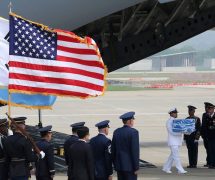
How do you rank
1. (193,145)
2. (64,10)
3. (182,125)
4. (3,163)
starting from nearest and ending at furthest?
(3,163) < (182,125) < (64,10) < (193,145)

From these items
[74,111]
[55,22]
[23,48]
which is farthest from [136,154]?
Result: [74,111]

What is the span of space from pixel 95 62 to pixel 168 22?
7.06 metres

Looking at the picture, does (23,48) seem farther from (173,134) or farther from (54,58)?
(173,134)

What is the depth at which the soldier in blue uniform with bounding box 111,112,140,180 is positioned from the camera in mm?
10538

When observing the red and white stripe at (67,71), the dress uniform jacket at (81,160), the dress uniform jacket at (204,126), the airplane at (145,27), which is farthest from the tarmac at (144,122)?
the dress uniform jacket at (81,160)

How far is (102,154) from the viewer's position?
412 inches

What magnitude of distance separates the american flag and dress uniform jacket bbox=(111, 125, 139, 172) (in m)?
0.79

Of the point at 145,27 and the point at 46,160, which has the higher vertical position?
the point at 145,27

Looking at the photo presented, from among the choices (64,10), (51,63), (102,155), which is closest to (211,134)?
(64,10)

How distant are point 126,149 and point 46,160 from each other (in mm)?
1273

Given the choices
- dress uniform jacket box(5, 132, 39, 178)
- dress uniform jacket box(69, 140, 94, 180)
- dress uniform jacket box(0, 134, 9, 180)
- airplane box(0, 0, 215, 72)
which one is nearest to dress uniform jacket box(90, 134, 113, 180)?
dress uniform jacket box(69, 140, 94, 180)

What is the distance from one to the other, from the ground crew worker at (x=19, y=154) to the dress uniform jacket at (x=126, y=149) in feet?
4.12

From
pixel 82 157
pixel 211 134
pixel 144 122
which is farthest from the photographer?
pixel 144 122

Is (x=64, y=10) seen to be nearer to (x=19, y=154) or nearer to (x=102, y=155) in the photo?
(x=102, y=155)
